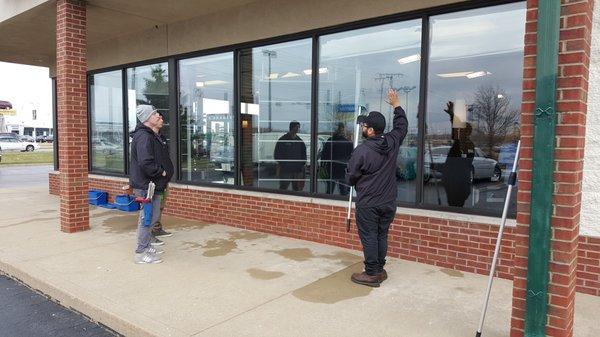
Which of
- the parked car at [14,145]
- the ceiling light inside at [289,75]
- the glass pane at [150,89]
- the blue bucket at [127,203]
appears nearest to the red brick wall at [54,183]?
the glass pane at [150,89]

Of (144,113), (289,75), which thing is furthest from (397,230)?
(144,113)

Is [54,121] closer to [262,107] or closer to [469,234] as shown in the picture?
[262,107]

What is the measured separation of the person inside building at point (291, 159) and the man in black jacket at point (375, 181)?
7.62 ft

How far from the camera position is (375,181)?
4.66m

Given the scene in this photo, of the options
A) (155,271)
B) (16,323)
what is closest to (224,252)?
(155,271)

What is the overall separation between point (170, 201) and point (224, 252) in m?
3.11

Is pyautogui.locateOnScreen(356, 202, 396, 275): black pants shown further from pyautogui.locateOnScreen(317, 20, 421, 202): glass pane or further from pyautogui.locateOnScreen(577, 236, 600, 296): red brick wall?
pyautogui.locateOnScreen(577, 236, 600, 296): red brick wall

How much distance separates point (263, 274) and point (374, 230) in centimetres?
137

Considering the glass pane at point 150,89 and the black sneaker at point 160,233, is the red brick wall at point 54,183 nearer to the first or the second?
the glass pane at point 150,89

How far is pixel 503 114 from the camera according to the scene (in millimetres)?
5305

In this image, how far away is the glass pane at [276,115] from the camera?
6.99 metres

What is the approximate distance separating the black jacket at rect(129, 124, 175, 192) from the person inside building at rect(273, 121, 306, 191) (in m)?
2.04

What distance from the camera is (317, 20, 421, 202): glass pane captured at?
5875mm

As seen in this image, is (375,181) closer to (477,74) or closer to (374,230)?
(374,230)
